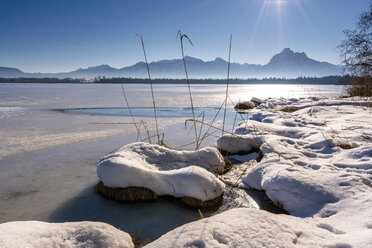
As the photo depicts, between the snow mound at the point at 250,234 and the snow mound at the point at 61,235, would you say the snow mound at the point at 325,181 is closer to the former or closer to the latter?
the snow mound at the point at 250,234

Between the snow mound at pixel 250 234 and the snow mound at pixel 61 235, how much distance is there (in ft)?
0.92

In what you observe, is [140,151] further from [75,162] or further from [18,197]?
[18,197]

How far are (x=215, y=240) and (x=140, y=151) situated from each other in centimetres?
176

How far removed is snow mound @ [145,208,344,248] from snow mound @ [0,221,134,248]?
279mm

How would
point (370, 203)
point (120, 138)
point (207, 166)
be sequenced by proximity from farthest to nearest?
point (120, 138), point (207, 166), point (370, 203)

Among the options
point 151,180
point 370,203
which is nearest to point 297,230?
point 370,203

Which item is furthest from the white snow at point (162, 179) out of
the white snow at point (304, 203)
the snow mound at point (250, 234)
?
the snow mound at point (250, 234)

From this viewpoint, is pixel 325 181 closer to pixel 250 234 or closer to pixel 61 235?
pixel 250 234

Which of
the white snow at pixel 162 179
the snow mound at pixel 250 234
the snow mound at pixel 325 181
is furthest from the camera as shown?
the white snow at pixel 162 179

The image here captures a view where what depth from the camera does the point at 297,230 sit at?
4.07ft

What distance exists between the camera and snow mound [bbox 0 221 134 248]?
1175 millimetres

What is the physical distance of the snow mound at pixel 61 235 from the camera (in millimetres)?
1175

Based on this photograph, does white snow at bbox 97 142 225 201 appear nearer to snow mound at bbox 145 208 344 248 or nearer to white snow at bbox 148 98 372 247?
white snow at bbox 148 98 372 247

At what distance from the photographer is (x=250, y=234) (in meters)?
1.17
